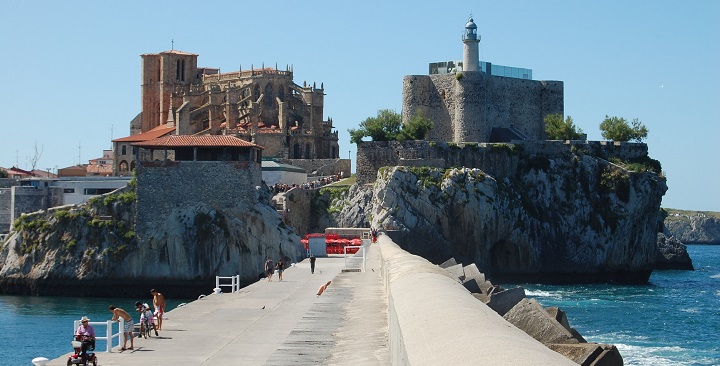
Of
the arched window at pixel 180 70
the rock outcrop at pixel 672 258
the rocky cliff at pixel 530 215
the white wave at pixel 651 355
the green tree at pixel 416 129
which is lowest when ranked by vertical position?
the white wave at pixel 651 355

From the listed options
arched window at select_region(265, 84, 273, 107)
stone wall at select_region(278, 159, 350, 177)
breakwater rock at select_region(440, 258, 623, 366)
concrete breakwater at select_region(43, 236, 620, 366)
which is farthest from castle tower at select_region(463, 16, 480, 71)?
breakwater rock at select_region(440, 258, 623, 366)

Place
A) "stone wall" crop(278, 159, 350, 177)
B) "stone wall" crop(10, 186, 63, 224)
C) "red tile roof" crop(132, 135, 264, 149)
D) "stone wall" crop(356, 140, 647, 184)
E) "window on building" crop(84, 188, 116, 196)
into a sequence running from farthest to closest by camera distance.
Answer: "stone wall" crop(278, 159, 350, 177) < "window on building" crop(84, 188, 116, 196) < "stone wall" crop(356, 140, 647, 184) < "stone wall" crop(10, 186, 63, 224) < "red tile roof" crop(132, 135, 264, 149)

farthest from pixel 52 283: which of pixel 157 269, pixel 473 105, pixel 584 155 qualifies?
pixel 584 155

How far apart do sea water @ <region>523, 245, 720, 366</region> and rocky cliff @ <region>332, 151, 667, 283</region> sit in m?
2.80

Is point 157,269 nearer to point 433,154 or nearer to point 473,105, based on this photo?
point 433,154

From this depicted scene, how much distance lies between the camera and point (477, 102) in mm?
79438

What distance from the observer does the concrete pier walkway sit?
1930cm

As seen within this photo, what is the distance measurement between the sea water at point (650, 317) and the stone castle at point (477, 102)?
1412cm

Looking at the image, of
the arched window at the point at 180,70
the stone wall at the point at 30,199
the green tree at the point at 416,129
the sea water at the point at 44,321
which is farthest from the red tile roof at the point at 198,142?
the arched window at the point at 180,70

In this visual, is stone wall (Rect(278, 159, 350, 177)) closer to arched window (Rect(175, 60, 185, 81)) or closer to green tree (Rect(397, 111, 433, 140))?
green tree (Rect(397, 111, 433, 140))

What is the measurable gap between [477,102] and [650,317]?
1137 inches

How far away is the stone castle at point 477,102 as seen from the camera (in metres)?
79.4

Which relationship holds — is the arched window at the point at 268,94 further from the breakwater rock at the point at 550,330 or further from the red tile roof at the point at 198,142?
the breakwater rock at the point at 550,330

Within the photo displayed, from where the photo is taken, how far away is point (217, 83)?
10481 centimetres
